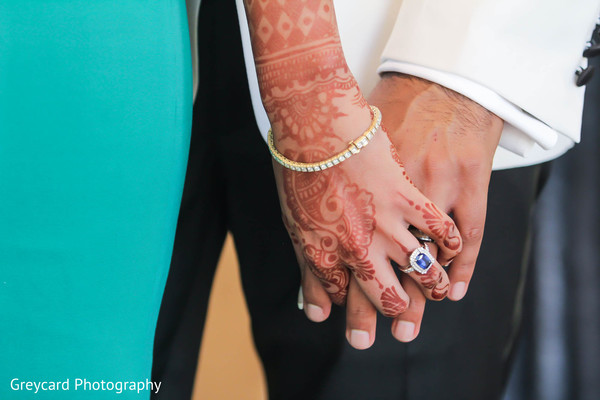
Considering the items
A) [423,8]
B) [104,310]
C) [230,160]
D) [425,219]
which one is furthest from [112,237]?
[423,8]

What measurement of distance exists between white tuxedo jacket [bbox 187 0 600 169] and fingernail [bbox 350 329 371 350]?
10.9 inches

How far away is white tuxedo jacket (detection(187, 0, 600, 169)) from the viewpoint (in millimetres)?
558

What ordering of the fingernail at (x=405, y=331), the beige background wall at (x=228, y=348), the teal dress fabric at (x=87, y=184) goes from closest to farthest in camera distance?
the teal dress fabric at (x=87, y=184), the fingernail at (x=405, y=331), the beige background wall at (x=228, y=348)

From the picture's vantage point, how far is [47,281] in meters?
0.52

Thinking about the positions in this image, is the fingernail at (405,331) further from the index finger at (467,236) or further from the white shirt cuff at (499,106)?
the white shirt cuff at (499,106)

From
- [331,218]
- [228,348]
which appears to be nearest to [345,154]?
[331,218]

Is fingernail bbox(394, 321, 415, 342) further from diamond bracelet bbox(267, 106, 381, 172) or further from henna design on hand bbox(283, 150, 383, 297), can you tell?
diamond bracelet bbox(267, 106, 381, 172)

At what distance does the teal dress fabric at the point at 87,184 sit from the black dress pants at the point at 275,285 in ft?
0.28

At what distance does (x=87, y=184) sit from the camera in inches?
20.4

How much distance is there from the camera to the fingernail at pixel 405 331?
1.98ft

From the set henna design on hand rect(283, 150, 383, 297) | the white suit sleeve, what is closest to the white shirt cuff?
the white suit sleeve

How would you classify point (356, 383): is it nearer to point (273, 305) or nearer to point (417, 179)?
point (273, 305)

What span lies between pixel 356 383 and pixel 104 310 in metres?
0.35

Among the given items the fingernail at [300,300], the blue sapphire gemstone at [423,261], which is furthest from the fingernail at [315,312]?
the blue sapphire gemstone at [423,261]
